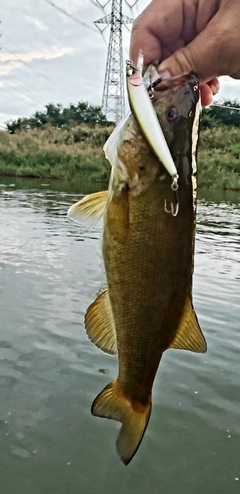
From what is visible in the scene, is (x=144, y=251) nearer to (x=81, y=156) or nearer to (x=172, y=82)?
(x=172, y=82)

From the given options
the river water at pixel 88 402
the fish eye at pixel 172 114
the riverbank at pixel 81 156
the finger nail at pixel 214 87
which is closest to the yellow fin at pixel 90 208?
the fish eye at pixel 172 114

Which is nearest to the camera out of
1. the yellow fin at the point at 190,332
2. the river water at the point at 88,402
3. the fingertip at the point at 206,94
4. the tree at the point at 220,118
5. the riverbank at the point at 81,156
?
the yellow fin at the point at 190,332

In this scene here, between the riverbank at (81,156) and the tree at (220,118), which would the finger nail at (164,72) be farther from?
the tree at (220,118)

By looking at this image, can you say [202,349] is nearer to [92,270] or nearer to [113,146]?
[113,146]

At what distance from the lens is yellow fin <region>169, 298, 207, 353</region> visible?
1.80m

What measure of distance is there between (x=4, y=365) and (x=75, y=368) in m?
0.62

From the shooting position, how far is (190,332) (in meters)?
1.81

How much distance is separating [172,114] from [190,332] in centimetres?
73

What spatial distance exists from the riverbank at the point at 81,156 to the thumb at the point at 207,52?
1093 inches

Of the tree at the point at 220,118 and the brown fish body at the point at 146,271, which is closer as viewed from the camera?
the brown fish body at the point at 146,271

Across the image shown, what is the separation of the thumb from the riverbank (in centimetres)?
2776

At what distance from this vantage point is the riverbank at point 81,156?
3155cm

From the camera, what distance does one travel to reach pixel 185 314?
5.94 feet

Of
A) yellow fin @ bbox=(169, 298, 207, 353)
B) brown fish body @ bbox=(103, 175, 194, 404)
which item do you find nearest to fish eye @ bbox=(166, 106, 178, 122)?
brown fish body @ bbox=(103, 175, 194, 404)
